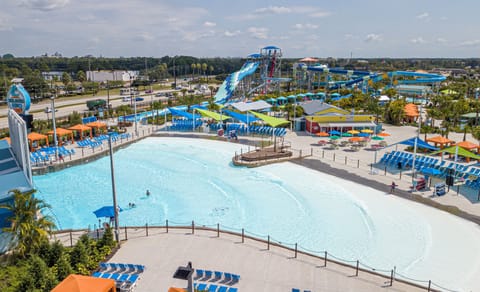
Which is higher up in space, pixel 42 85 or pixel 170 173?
pixel 42 85

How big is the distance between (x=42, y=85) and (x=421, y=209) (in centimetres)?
7452

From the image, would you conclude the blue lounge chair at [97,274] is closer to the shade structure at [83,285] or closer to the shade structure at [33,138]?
the shade structure at [83,285]

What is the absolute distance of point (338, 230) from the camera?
16.8 meters

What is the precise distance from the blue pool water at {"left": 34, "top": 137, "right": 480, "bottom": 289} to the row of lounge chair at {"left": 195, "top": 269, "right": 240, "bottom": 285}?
4.90 metres

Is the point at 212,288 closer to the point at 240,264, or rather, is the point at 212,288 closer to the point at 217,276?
the point at 217,276

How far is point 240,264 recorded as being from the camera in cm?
1254

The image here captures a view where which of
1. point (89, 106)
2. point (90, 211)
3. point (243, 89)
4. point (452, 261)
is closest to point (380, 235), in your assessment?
point (452, 261)

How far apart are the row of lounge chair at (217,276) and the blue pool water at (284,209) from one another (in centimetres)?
490

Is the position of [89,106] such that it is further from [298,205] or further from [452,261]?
[452,261]

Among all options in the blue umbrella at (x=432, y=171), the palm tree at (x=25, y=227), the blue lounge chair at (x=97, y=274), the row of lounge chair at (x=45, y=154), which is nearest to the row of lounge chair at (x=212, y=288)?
the blue lounge chair at (x=97, y=274)

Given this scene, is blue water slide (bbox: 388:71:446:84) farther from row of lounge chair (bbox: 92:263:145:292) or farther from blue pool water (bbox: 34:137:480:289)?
row of lounge chair (bbox: 92:263:145:292)

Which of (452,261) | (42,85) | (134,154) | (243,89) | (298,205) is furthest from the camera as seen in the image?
(42,85)

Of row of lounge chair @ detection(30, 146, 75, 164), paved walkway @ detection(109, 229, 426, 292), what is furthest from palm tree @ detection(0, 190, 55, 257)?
row of lounge chair @ detection(30, 146, 75, 164)

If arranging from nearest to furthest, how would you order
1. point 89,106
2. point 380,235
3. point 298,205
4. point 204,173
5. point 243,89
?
point 380,235, point 298,205, point 204,173, point 89,106, point 243,89
